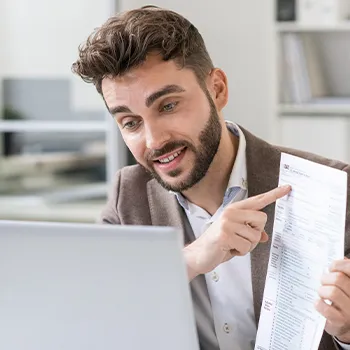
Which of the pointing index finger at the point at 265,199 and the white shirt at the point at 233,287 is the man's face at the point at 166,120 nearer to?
the white shirt at the point at 233,287

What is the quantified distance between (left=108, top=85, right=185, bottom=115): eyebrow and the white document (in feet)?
1.18

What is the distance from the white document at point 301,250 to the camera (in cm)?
120

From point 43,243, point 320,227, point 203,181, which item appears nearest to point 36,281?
point 43,243

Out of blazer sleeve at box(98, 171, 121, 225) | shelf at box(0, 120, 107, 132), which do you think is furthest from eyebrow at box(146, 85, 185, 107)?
shelf at box(0, 120, 107, 132)

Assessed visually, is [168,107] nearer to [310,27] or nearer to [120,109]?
[120,109]

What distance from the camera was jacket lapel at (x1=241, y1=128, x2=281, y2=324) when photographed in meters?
1.55

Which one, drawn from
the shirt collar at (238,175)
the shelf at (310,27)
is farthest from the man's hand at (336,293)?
the shelf at (310,27)

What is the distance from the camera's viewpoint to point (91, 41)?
1.63 metres

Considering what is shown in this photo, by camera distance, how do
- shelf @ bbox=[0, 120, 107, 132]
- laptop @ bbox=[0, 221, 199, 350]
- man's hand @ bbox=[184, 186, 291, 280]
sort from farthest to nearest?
shelf @ bbox=[0, 120, 107, 132] < man's hand @ bbox=[184, 186, 291, 280] < laptop @ bbox=[0, 221, 199, 350]

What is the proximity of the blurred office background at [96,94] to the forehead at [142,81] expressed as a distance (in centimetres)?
210

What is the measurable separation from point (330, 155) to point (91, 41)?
2217 mm

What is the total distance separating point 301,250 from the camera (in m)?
1.27

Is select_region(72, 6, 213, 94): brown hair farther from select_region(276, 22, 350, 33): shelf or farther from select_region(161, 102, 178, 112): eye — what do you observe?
select_region(276, 22, 350, 33): shelf

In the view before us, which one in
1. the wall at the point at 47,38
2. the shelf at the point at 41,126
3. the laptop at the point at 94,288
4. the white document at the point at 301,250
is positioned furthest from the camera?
the shelf at the point at 41,126
